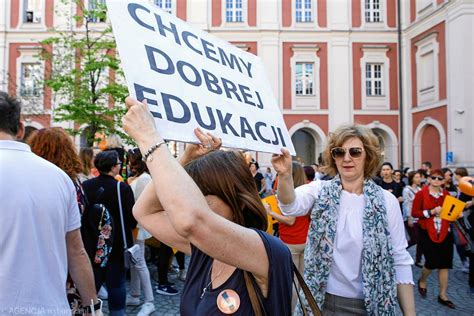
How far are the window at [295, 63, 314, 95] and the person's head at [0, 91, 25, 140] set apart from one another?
21357mm

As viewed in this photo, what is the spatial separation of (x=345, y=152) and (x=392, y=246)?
58 cm

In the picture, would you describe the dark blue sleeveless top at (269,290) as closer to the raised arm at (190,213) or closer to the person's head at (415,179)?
the raised arm at (190,213)

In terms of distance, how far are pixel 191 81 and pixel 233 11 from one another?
22.2 meters

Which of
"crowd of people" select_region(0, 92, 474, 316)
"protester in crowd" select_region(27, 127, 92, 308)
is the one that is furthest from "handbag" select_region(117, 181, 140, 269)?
"protester in crowd" select_region(27, 127, 92, 308)

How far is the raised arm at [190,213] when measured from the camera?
118cm

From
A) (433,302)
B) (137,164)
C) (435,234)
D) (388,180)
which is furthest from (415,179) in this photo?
(137,164)

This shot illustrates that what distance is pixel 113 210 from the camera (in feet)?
13.9

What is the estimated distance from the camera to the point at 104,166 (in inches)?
166

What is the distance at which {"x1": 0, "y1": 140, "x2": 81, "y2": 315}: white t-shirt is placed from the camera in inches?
68.9

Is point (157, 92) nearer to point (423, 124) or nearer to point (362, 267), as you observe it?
point (362, 267)

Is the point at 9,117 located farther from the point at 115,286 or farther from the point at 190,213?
the point at 115,286

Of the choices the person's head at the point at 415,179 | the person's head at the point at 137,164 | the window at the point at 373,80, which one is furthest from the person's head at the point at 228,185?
the window at the point at 373,80

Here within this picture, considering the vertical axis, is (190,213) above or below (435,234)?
above

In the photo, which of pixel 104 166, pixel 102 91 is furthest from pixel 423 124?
pixel 104 166
